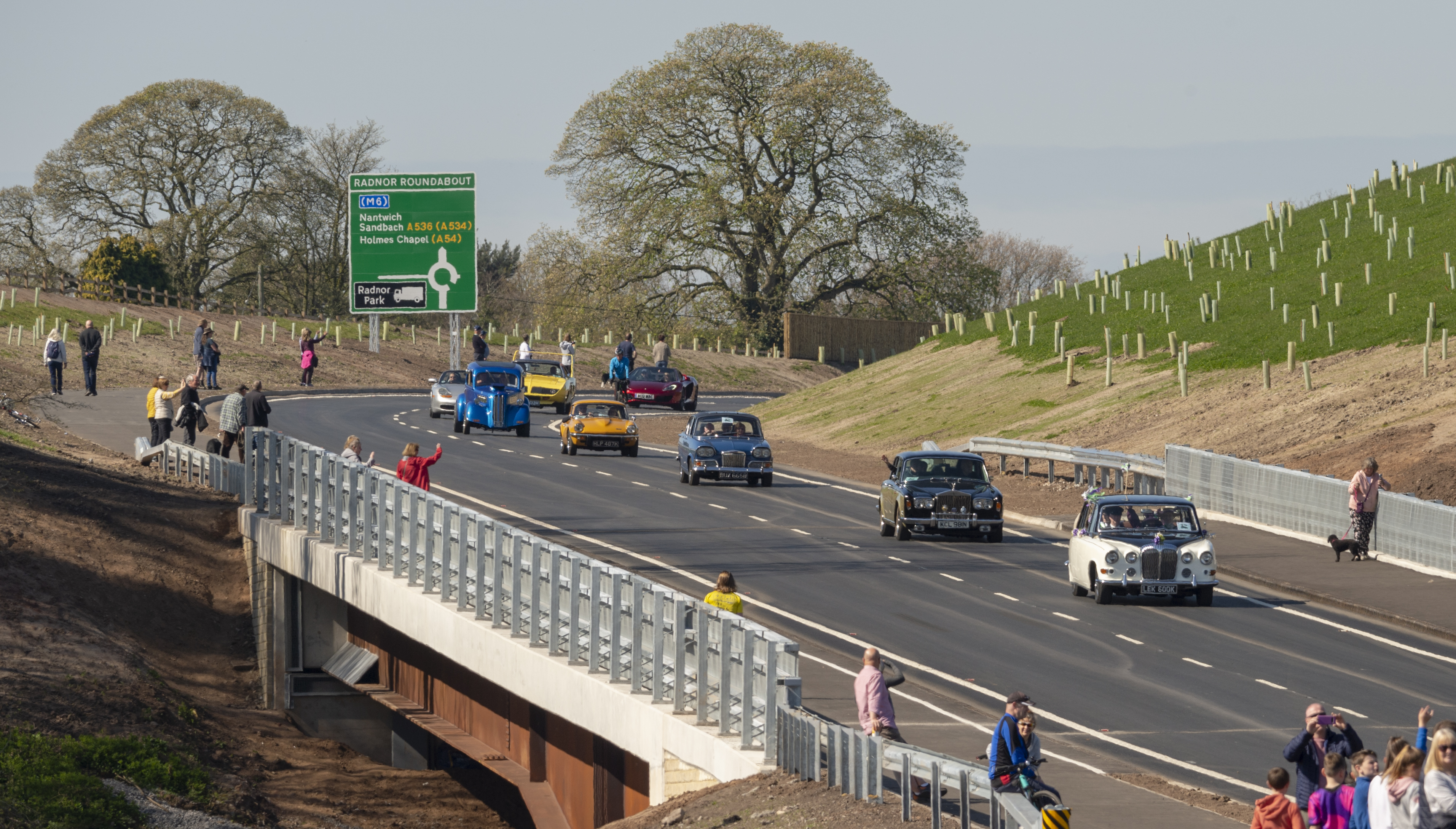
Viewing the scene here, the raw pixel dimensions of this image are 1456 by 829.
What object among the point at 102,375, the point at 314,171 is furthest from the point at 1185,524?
the point at 314,171

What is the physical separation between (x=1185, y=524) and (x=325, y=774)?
1185 centimetres

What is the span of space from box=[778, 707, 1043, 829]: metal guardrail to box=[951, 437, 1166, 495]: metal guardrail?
794 inches

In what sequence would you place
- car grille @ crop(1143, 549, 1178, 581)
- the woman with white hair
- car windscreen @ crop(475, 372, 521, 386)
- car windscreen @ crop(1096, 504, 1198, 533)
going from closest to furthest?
1. car grille @ crop(1143, 549, 1178, 581)
2. car windscreen @ crop(1096, 504, 1198, 533)
3. car windscreen @ crop(475, 372, 521, 386)
4. the woman with white hair

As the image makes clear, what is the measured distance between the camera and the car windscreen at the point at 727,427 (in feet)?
118

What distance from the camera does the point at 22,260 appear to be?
8081cm

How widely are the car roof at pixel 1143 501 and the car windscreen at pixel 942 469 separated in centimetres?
555

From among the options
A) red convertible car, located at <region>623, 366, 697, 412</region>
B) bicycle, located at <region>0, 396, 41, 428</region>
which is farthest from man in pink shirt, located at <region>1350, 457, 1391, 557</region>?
red convertible car, located at <region>623, 366, 697, 412</region>

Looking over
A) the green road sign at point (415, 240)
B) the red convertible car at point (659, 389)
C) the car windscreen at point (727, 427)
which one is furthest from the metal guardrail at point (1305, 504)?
the green road sign at point (415, 240)

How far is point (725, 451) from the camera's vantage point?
3528cm

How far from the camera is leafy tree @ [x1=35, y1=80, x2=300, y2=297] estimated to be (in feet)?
258

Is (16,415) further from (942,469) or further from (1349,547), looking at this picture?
(1349,547)

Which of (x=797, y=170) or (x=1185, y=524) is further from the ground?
(x=797, y=170)

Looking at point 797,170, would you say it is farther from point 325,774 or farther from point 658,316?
point 325,774

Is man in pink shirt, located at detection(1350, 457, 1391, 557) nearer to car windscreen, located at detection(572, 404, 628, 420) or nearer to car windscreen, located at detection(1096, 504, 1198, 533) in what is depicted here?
car windscreen, located at detection(1096, 504, 1198, 533)
